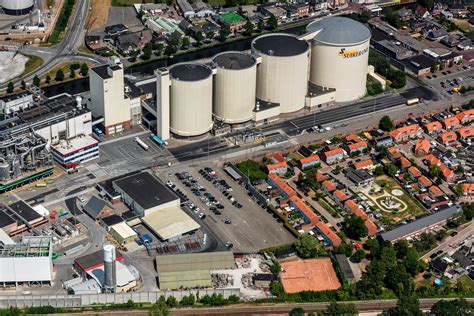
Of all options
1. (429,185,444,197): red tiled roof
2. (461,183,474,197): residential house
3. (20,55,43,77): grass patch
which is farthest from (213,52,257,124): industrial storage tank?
(20,55,43,77): grass patch

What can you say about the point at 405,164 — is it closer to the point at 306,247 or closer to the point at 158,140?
the point at 306,247

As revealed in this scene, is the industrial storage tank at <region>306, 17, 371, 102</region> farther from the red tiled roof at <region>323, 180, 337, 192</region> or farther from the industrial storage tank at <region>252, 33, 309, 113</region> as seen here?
the red tiled roof at <region>323, 180, 337, 192</region>

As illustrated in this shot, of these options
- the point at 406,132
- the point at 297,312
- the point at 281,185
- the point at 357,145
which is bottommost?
the point at 297,312

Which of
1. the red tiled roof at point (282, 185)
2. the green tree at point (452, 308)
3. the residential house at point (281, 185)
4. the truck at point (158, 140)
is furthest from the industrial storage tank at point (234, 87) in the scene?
the green tree at point (452, 308)

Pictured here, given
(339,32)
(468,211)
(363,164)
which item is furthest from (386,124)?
(468,211)

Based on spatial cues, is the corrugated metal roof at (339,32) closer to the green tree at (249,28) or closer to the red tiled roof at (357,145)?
the red tiled roof at (357,145)

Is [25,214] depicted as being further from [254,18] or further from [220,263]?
[254,18]
